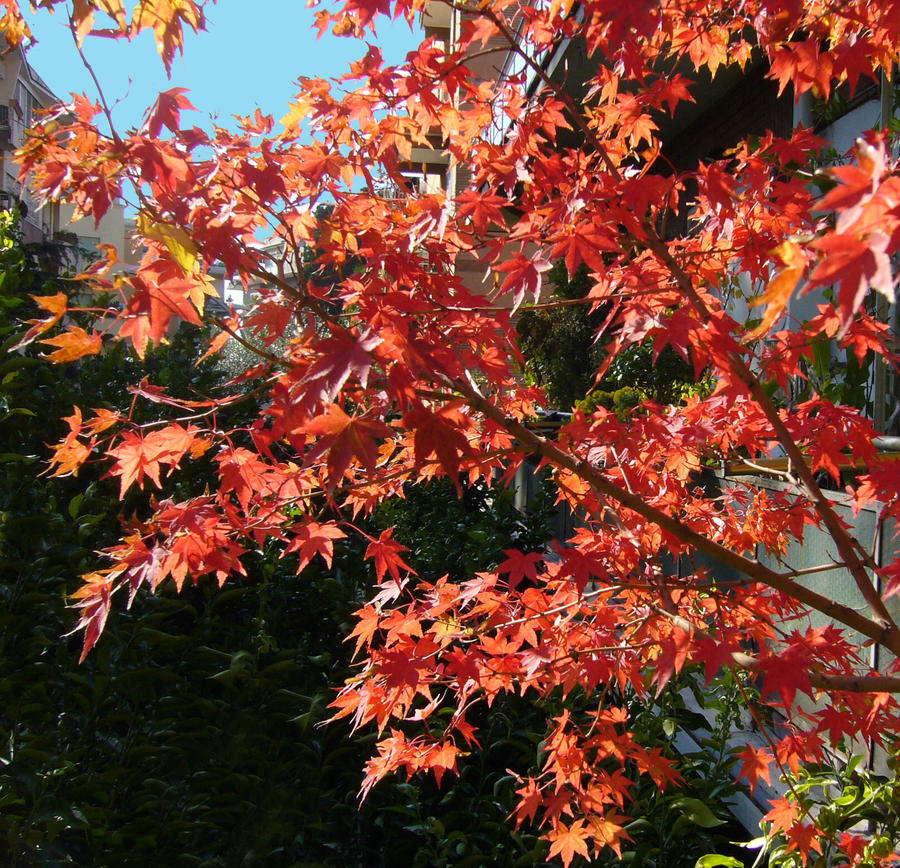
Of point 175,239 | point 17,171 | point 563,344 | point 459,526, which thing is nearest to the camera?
point 175,239

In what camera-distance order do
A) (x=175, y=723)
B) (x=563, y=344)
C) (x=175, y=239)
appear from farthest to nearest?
(x=563, y=344)
(x=175, y=723)
(x=175, y=239)

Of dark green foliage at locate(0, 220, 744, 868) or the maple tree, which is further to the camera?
dark green foliage at locate(0, 220, 744, 868)

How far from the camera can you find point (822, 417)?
2381 mm

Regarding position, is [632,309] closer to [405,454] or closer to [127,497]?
[405,454]

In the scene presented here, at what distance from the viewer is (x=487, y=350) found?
7.38 ft

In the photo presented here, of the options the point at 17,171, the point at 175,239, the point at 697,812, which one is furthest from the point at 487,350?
the point at 17,171

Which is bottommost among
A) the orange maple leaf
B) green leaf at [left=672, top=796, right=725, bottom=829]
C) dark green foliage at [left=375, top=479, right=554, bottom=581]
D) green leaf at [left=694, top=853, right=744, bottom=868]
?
green leaf at [left=694, top=853, right=744, bottom=868]

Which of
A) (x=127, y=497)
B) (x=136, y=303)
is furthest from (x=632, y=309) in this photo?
(x=127, y=497)

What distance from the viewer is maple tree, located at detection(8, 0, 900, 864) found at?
61.4 inches

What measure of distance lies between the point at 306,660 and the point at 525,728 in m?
0.82

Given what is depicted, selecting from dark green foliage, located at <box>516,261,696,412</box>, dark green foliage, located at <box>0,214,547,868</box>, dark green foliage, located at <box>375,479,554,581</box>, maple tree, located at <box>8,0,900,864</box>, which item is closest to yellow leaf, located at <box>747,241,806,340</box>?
maple tree, located at <box>8,0,900,864</box>

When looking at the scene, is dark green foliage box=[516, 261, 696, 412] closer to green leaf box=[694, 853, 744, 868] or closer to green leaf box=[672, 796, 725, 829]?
green leaf box=[672, 796, 725, 829]

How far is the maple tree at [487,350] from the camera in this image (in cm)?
156

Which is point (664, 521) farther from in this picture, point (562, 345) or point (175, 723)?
point (562, 345)
